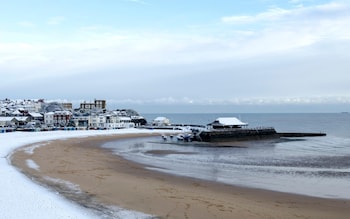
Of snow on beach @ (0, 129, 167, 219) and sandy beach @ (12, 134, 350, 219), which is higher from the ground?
snow on beach @ (0, 129, 167, 219)

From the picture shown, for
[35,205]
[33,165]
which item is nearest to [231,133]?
[33,165]

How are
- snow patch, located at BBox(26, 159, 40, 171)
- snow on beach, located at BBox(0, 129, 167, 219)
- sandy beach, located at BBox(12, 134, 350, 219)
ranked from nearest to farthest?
snow on beach, located at BBox(0, 129, 167, 219) < sandy beach, located at BBox(12, 134, 350, 219) < snow patch, located at BBox(26, 159, 40, 171)

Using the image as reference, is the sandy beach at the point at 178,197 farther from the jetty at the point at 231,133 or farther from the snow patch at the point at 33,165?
the jetty at the point at 231,133

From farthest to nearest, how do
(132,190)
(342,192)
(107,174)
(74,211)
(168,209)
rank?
(107,174), (342,192), (132,190), (168,209), (74,211)

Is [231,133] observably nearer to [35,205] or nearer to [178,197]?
[178,197]

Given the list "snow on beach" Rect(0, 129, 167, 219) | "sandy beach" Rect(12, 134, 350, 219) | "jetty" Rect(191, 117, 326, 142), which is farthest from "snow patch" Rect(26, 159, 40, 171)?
"jetty" Rect(191, 117, 326, 142)

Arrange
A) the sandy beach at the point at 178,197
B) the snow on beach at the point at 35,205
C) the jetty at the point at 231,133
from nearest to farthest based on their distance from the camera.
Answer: the snow on beach at the point at 35,205, the sandy beach at the point at 178,197, the jetty at the point at 231,133

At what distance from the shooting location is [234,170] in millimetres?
25656

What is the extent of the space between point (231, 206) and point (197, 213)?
1865 mm

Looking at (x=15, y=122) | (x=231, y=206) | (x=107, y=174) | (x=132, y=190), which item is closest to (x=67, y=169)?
(x=107, y=174)

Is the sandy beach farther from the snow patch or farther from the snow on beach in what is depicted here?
the snow on beach

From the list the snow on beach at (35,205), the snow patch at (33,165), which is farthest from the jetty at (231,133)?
the snow on beach at (35,205)

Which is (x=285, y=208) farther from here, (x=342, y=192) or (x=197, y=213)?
(x=342, y=192)

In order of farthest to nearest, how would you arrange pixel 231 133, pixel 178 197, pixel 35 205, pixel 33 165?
pixel 231 133 < pixel 33 165 < pixel 178 197 < pixel 35 205
